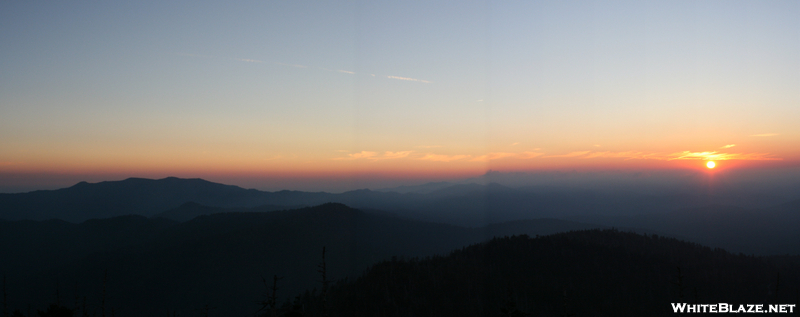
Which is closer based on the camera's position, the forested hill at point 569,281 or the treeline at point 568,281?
the treeline at point 568,281

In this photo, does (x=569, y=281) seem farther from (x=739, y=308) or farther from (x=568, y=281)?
(x=739, y=308)

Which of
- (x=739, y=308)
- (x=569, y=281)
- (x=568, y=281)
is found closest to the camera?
(x=739, y=308)

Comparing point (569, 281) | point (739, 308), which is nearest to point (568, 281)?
point (569, 281)

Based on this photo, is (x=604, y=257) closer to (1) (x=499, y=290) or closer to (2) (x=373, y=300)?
(1) (x=499, y=290)

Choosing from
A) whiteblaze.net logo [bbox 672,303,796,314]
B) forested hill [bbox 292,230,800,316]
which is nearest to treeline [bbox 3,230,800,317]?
forested hill [bbox 292,230,800,316]

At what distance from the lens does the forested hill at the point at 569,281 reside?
345 feet

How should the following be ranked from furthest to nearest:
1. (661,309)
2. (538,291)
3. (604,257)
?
(604,257), (538,291), (661,309)

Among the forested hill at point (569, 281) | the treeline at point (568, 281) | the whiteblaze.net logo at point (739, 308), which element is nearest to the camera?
the whiteblaze.net logo at point (739, 308)

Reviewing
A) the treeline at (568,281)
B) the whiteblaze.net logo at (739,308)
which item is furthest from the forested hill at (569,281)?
the whiteblaze.net logo at (739,308)

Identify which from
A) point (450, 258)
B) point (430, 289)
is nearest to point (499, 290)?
point (430, 289)

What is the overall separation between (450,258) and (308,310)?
5912 cm

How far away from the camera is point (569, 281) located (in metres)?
115

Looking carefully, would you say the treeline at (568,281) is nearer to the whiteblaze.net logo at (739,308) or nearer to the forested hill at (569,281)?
the forested hill at (569,281)

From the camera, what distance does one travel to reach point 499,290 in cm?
11562
